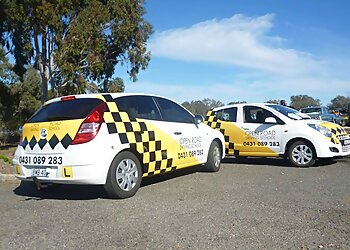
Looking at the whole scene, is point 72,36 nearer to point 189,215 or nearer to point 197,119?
point 197,119

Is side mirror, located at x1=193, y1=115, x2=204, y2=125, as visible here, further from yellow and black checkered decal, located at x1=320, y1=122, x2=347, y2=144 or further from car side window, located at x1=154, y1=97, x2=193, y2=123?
yellow and black checkered decal, located at x1=320, y1=122, x2=347, y2=144

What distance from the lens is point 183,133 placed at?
24.3 ft

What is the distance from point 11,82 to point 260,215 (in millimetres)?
35294

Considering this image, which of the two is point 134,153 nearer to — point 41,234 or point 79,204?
point 79,204

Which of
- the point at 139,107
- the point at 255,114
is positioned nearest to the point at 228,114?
the point at 255,114

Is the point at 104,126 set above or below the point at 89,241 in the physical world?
above

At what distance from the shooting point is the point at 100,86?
2639 centimetres

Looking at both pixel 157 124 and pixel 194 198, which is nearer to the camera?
pixel 194 198

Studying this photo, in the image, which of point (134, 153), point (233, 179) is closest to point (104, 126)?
point (134, 153)

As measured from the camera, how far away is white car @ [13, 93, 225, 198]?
219 inches

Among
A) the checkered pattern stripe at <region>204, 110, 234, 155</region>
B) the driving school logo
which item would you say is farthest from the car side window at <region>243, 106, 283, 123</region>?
the driving school logo

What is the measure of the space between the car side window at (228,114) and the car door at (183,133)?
6.47 ft

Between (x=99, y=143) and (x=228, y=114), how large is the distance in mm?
5222

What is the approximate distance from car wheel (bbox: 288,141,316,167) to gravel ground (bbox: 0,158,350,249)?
1.22 meters
